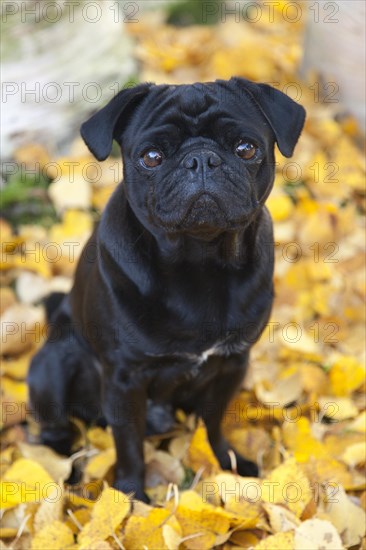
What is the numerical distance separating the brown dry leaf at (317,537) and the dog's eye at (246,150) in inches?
40.8

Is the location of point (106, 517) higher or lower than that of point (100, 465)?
higher

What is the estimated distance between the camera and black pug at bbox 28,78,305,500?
212cm

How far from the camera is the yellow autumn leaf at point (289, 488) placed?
2391 mm

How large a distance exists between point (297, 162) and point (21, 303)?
163 centimetres

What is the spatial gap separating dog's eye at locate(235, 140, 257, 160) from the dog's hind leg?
1007mm

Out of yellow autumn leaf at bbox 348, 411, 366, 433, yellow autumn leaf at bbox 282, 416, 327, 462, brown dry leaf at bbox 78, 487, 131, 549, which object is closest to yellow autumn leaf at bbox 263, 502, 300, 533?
yellow autumn leaf at bbox 282, 416, 327, 462

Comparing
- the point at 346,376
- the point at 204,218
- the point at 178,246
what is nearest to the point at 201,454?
the point at 346,376

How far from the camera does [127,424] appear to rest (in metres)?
2.51

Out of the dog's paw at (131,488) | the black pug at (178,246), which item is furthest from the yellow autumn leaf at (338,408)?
the dog's paw at (131,488)

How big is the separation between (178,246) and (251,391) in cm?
100

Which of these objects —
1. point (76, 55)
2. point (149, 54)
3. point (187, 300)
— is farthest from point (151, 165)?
point (149, 54)

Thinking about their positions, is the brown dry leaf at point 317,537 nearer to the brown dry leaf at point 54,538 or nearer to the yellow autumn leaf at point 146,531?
the yellow autumn leaf at point 146,531

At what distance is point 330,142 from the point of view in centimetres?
424

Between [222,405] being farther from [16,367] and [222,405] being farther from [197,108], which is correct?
[197,108]
